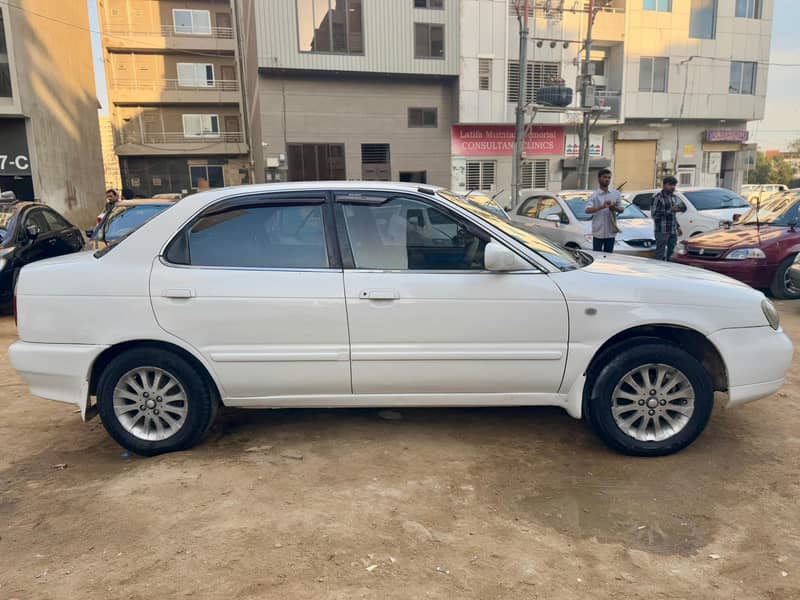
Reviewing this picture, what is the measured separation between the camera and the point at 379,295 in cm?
350

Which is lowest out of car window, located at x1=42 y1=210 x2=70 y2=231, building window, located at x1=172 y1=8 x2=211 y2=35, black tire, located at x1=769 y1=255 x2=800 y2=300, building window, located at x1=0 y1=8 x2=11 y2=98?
black tire, located at x1=769 y1=255 x2=800 y2=300

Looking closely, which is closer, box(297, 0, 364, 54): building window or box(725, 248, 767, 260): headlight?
box(725, 248, 767, 260): headlight

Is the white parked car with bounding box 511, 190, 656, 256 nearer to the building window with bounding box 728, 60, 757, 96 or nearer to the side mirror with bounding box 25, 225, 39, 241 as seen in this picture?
the side mirror with bounding box 25, 225, 39, 241

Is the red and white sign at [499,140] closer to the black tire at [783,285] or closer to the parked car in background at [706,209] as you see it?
the parked car in background at [706,209]

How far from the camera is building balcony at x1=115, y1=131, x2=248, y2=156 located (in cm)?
3488

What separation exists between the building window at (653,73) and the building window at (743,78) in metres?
3.76

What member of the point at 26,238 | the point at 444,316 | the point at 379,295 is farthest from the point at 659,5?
the point at 379,295

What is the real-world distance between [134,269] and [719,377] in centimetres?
376

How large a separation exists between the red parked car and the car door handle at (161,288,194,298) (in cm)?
746

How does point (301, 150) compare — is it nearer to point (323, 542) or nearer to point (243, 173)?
point (243, 173)

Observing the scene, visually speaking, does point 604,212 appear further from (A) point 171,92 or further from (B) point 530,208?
(A) point 171,92

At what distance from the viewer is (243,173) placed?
122 feet

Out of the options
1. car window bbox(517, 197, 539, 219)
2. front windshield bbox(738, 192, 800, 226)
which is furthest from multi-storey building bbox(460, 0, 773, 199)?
front windshield bbox(738, 192, 800, 226)

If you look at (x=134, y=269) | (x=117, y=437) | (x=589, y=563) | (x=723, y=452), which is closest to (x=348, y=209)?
(x=134, y=269)
